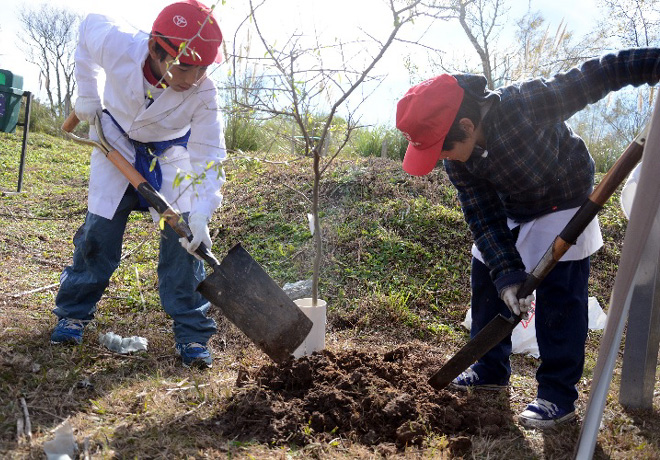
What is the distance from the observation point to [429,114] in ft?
7.26

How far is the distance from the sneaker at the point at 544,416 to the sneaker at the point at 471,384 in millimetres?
344

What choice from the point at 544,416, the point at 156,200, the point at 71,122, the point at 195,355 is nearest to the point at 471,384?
the point at 544,416

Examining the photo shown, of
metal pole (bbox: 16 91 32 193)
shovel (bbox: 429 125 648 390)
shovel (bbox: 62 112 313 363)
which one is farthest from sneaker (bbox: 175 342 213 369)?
metal pole (bbox: 16 91 32 193)

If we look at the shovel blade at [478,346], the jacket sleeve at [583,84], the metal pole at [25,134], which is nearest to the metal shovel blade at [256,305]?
the shovel blade at [478,346]

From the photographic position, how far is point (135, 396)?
8.14 ft

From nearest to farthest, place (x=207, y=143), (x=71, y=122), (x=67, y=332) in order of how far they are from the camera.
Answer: (x=207, y=143)
(x=67, y=332)
(x=71, y=122)

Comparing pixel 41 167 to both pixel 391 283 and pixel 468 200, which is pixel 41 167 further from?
pixel 468 200

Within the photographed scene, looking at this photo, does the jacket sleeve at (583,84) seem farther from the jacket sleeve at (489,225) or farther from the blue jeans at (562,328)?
the blue jeans at (562,328)

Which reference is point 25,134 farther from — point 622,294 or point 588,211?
point 622,294

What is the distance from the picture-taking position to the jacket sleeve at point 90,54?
9.18 ft

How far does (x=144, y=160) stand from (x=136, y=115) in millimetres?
225

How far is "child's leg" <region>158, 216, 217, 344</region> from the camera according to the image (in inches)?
113

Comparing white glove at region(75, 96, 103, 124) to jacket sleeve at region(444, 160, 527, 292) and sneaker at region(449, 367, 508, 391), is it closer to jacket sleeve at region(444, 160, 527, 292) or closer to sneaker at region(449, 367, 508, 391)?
jacket sleeve at region(444, 160, 527, 292)

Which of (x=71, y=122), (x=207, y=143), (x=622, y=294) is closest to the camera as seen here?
(x=622, y=294)
